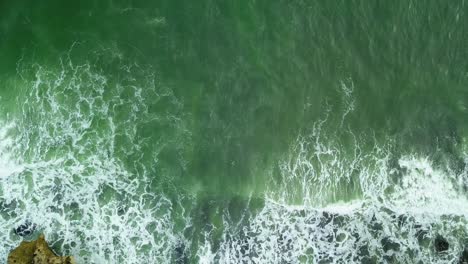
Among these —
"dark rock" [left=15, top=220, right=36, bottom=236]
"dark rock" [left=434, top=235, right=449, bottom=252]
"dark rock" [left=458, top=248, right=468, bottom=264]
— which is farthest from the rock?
"dark rock" [left=458, top=248, right=468, bottom=264]

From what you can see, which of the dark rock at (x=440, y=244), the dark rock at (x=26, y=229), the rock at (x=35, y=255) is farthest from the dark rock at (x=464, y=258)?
the dark rock at (x=26, y=229)

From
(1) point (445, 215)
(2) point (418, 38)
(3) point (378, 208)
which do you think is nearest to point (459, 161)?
(1) point (445, 215)

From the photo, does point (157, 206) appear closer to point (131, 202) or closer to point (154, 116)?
point (131, 202)

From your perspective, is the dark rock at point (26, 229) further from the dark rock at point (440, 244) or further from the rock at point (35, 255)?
the dark rock at point (440, 244)

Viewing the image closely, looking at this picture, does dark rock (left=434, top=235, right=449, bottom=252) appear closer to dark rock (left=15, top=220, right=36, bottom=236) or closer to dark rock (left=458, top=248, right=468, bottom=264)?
dark rock (left=458, top=248, right=468, bottom=264)

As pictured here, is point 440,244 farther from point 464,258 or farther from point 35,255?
point 35,255
